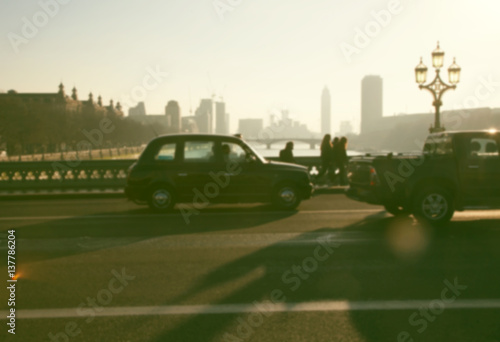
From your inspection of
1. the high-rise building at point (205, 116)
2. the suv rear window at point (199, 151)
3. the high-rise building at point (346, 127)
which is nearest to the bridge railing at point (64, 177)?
the suv rear window at point (199, 151)

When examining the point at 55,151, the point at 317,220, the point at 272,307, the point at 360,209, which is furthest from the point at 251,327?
the point at 55,151

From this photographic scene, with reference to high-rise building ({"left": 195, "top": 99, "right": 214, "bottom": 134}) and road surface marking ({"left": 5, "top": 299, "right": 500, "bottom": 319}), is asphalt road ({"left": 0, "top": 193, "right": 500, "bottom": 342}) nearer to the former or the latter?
road surface marking ({"left": 5, "top": 299, "right": 500, "bottom": 319})

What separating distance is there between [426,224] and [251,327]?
6.89 metres

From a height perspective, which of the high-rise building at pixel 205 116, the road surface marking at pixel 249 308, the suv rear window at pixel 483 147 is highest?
the high-rise building at pixel 205 116

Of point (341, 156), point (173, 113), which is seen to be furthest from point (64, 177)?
point (173, 113)

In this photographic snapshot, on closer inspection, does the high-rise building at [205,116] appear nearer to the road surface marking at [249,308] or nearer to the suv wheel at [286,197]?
the suv wheel at [286,197]

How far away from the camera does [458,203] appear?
36.1 ft

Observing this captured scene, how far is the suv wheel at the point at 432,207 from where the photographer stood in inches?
428

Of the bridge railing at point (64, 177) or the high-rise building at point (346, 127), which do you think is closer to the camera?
the bridge railing at point (64, 177)

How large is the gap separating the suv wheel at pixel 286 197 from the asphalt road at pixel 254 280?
1.67 meters

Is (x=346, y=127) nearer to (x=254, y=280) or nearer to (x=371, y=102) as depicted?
(x=371, y=102)

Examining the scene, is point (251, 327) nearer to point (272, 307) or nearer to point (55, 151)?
point (272, 307)

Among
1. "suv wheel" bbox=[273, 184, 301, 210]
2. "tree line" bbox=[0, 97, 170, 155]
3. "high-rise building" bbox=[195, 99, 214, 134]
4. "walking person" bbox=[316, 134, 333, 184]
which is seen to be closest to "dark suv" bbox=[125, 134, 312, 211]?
"suv wheel" bbox=[273, 184, 301, 210]

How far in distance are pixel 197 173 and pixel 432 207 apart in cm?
516
